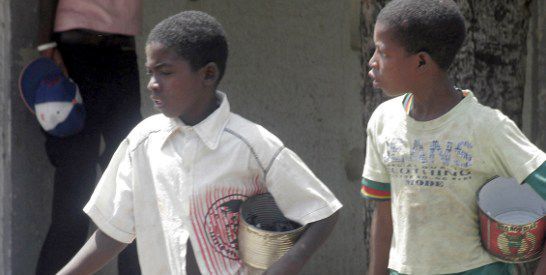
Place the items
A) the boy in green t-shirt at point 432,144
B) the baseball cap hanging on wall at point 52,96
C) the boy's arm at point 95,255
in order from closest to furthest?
the boy in green t-shirt at point 432,144, the boy's arm at point 95,255, the baseball cap hanging on wall at point 52,96

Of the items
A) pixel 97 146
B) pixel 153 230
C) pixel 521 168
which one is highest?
pixel 521 168

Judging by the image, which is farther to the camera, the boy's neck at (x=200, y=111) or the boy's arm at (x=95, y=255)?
the boy's arm at (x=95, y=255)

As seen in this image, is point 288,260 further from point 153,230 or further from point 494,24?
point 494,24

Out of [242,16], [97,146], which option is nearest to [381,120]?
[97,146]

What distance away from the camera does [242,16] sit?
579cm

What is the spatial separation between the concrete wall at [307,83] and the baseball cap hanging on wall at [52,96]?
3.80 feet

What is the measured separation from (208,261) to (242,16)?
2935 millimetres

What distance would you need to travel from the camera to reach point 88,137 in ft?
16.2

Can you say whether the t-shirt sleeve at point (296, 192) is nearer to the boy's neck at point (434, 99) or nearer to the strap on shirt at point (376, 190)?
the strap on shirt at point (376, 190)

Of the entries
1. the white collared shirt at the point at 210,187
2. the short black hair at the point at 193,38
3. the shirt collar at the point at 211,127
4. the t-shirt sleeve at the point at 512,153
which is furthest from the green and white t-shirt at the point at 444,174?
the short black hair at the point at 193,38

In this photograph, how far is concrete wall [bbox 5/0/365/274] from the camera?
18.7 ft

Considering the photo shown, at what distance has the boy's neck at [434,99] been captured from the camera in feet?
9.83

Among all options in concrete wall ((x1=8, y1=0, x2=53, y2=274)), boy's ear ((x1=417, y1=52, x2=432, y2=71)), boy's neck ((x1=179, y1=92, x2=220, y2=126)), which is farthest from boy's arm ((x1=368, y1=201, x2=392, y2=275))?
concrete wall ((x1=8, y1=0, x2=53, y2=274))

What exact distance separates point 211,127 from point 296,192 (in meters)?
0.31
